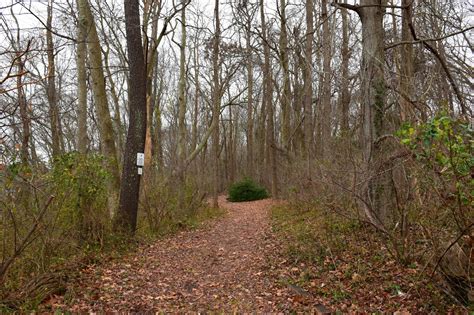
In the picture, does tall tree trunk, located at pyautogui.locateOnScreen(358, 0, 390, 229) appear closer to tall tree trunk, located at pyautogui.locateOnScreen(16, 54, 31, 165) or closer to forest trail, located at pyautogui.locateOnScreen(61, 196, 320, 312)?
forest trail, located at pyautogui.locateOnScreen(61, 196, 320, 312)

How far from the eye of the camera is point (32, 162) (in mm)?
5738

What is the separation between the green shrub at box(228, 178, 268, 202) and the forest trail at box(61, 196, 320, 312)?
12439 millimetres

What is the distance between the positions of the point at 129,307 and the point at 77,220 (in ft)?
7.34

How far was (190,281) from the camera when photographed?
5.05 m

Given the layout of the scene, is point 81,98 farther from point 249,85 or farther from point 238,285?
point 249,85

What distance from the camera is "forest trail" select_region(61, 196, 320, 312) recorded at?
13.4ft

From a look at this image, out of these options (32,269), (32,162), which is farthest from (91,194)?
(32,269)

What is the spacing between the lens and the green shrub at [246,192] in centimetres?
1995

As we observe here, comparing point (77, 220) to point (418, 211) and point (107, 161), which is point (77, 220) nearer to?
point (107, 161)

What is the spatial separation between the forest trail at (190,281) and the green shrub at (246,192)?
40.8ft

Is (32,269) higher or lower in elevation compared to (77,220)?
lower

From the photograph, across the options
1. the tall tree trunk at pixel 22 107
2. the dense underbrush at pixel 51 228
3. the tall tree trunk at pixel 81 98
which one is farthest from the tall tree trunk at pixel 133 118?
the tall tree trunk at pixel 81 98

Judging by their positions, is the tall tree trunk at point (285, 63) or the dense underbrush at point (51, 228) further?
the tall tree trunk at point (285, 63)

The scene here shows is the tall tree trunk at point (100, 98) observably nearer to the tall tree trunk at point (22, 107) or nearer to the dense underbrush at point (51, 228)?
the dense underbrush at point (51, 228)
